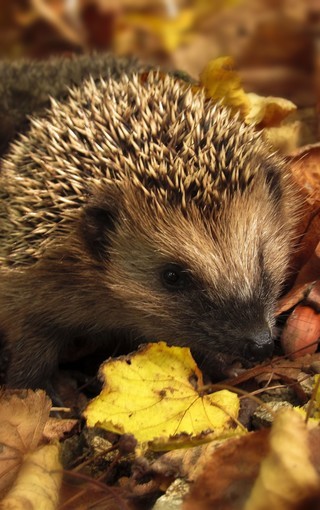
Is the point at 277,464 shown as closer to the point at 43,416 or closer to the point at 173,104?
the point at 43,416

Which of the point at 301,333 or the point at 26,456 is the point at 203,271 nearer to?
the point at 301,333

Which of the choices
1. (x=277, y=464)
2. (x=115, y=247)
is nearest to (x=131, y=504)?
(x=277, y=464)

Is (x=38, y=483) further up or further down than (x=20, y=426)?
further down

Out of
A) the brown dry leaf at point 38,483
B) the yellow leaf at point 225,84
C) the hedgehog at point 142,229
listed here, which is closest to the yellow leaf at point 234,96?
the yellow leaf at point 225,84

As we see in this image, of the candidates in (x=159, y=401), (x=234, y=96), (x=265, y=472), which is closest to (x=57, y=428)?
(x=159, y=401)

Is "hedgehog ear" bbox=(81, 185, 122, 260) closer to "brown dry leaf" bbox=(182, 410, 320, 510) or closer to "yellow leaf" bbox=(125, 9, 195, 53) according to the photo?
"brown dry leaf" bbox=(182, 410, 320, 510)

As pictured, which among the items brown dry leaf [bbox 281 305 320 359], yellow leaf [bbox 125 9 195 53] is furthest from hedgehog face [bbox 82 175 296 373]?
yellow leaf [bbox 125 9 195 53]

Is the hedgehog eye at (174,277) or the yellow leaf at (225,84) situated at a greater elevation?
the yellow leaf at (225,84)

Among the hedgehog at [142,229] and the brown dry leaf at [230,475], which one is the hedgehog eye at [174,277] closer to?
the hedgehog at [142,229]
